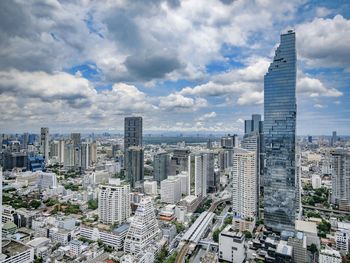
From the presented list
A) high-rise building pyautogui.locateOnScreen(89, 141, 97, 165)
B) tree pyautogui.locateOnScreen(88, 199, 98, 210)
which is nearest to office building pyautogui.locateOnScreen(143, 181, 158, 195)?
tree pyautogui.locateOnScreen(88, 199, 98, 210)

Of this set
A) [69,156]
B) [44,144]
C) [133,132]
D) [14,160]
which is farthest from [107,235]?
[44,144]

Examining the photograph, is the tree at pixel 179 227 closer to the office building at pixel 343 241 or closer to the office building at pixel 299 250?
the office building at pixel 299 250

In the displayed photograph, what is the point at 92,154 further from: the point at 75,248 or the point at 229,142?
the point at 75,248

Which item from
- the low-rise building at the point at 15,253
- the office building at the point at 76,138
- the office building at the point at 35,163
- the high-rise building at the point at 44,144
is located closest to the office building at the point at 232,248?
the low-rise building at the point at 15,253

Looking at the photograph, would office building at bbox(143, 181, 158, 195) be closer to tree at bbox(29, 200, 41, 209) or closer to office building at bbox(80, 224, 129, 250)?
tree at bbox(29, 200, 41, 209)

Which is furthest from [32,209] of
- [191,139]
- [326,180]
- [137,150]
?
[191,139]
